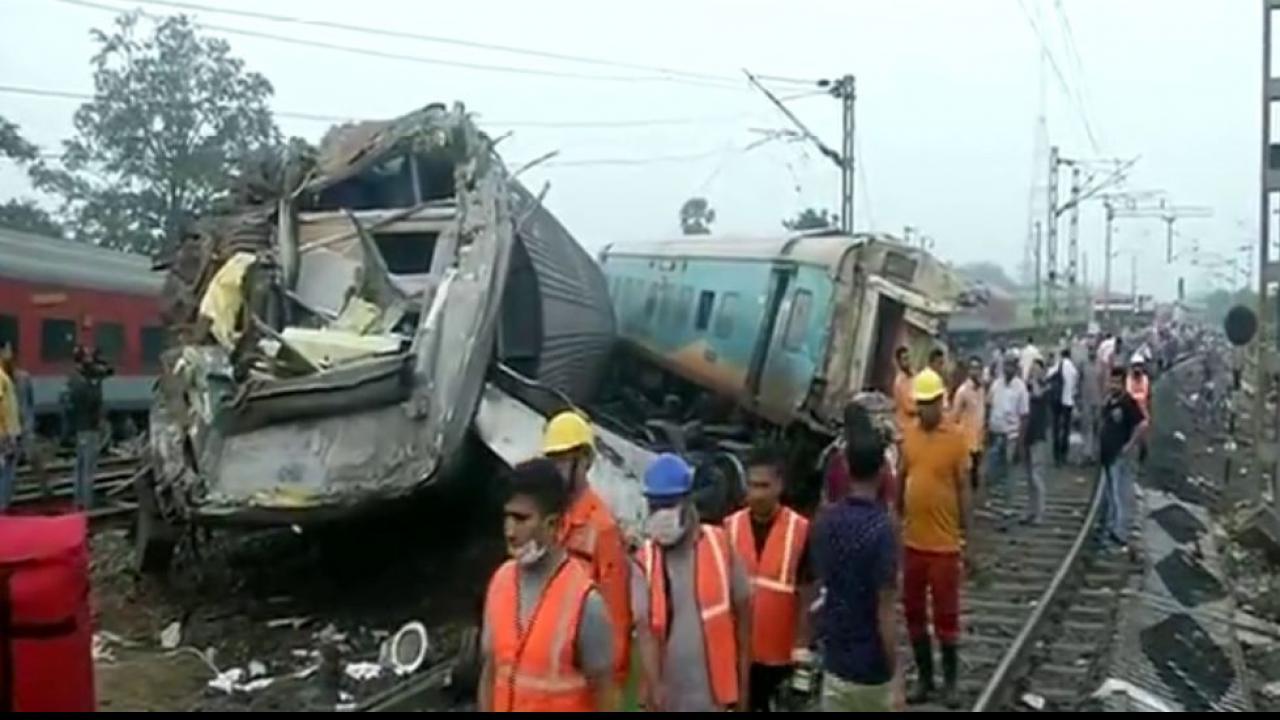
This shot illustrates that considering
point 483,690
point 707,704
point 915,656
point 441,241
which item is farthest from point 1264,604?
point 483,690

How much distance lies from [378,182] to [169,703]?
530cm

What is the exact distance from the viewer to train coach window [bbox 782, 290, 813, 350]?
1608 centimetres

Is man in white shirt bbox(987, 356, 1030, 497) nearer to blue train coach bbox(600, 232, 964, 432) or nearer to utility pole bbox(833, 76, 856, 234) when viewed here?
blue train coach bbox(600, 232, 964, 432)

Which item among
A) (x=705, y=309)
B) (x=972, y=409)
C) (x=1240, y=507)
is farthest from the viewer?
(x=1240, y=507)

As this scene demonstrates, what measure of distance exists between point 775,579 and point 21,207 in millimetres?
51959

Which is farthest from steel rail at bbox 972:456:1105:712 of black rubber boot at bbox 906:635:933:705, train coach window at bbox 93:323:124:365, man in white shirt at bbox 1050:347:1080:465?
train coach window at bbox 93:323:124:365

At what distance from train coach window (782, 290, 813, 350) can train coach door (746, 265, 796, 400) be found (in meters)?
0.19

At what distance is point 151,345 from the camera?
27.8 metres

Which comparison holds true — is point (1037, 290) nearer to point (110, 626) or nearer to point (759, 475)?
point (110, 626)

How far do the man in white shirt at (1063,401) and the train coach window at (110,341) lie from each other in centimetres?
1360

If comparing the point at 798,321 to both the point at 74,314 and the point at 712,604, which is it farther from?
the point at 74,314

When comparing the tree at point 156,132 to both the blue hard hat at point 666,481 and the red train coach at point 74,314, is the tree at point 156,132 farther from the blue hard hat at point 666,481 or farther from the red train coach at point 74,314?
the blue hard hat at point 666,481

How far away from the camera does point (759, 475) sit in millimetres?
6207

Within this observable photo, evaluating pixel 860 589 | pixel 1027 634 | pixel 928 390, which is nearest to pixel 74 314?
pixel 1027 634
